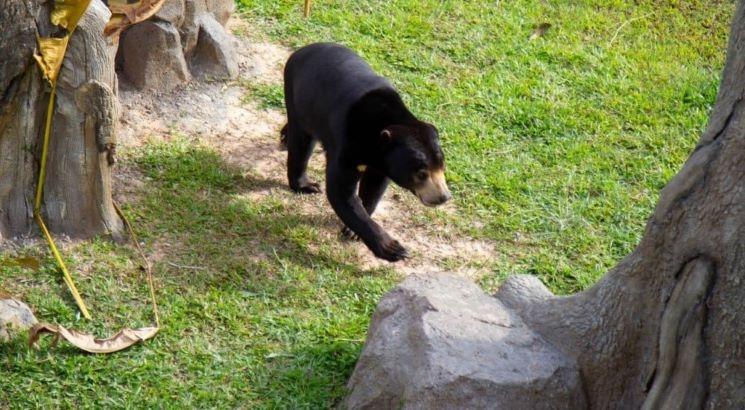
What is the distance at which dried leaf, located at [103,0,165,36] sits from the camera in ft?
18.6

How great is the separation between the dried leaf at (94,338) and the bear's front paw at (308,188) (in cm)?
199

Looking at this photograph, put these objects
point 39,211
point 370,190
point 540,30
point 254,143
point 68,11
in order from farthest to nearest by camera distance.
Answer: point 540,30 → point 254,143 → point 370,190 → point 39,211 → point 68,11

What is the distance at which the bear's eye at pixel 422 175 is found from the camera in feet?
21.5

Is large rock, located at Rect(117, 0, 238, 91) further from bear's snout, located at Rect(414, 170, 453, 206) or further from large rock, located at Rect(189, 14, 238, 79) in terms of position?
bear's snout, located at Rect(414, 170, 453, 206)

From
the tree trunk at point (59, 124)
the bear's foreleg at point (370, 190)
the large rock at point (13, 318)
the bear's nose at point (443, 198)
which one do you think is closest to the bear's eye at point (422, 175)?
the bear's nose at point (443, 198)

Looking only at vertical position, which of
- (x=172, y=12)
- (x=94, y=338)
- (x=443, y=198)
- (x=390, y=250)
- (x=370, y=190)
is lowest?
(x=94, y=338)

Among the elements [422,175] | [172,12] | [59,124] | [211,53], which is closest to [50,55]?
[59,124]

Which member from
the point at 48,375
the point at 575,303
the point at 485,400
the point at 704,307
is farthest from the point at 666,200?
the point at 48,375

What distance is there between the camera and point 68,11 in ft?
17.6

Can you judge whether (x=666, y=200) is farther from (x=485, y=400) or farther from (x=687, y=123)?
(x=687, y=123)

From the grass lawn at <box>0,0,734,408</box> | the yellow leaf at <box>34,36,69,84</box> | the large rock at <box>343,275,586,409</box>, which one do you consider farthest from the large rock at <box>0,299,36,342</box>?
the large rock at <box>343,275,586,409</box>

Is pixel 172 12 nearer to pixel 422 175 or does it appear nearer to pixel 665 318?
pixel 422 175

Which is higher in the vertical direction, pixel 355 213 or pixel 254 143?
pixel 355 213

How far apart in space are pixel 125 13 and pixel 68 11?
0.47m
